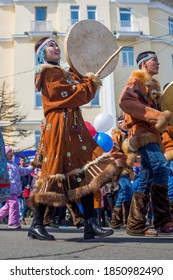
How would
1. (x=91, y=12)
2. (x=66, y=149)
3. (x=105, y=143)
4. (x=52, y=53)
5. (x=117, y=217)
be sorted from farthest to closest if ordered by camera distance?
(x=91, y=12)
(x=105, y=143)
(x=117, y=217)
(x=52, y=53)
(x=66, y=149)

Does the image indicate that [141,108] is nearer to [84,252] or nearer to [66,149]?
[66,149]

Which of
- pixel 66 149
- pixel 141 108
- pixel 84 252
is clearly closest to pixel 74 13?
pixel 141 108

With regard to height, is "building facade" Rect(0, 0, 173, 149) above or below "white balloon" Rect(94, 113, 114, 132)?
above

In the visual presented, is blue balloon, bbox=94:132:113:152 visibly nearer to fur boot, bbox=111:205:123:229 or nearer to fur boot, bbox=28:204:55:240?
fur boot, bbox=111:205:123:229

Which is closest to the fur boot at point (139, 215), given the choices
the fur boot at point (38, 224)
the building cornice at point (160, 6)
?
the fur boot at point (38, 224)

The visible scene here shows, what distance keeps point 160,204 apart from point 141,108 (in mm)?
945

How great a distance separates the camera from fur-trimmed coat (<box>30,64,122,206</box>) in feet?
10.5

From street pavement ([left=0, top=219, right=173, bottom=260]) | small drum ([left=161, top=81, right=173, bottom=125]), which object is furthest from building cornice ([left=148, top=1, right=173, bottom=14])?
street pavement ([left=0, top=219, right=173, bottom=260])

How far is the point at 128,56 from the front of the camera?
25.2 meters

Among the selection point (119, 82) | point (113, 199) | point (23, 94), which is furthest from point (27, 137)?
point (113, 199)

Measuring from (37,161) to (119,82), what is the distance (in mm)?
21081

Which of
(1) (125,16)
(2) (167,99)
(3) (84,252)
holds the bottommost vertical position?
(3) (84,252)

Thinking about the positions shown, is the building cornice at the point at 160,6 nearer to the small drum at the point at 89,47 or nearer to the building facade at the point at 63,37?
the building facade at the point at 63,37
